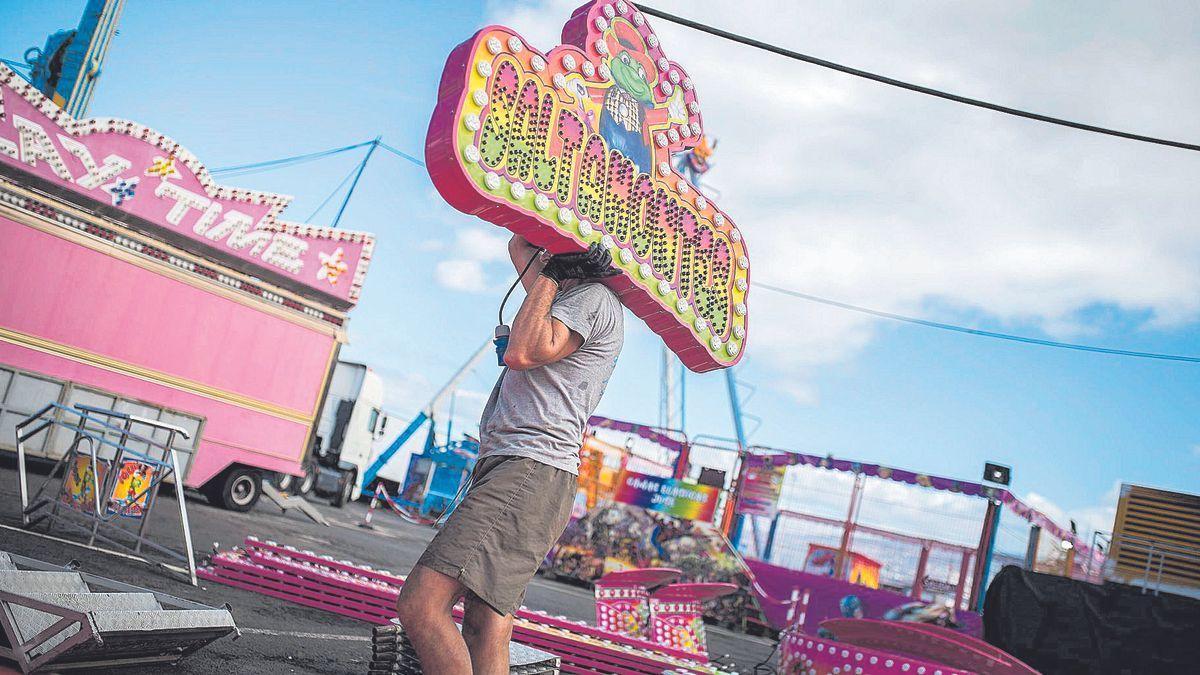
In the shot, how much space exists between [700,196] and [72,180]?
958cm

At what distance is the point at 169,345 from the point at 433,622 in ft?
35.2

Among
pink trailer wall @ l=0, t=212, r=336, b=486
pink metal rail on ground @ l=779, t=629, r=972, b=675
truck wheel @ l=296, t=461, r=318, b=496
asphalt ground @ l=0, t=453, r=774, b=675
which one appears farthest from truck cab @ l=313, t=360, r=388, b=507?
pink metal rail on ground @ l=779, t=629, r=972, b=675

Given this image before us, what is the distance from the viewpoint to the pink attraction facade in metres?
10.4

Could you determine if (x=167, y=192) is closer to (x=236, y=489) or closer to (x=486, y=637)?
(x=236, y=489)

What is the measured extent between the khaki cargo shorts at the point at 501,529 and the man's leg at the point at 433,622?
0.14ft

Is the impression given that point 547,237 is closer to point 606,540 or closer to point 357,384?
point 606,540

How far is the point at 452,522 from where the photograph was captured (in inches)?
99.4

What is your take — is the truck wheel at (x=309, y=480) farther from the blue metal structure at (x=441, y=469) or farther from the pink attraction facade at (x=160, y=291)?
the pink attraction facade at (x=160, y=291)

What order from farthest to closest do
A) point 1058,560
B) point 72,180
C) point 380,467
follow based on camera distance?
1. point 380,467
2. point 1058,560
3. point 72,180

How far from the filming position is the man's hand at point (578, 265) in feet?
9.58

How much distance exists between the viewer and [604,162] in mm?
3713

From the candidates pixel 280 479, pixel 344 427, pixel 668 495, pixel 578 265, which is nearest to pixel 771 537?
pixel 668 495

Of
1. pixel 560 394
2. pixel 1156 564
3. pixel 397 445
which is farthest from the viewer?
pixel 397 445

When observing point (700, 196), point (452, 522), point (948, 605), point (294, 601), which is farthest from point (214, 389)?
point (948, 605)
